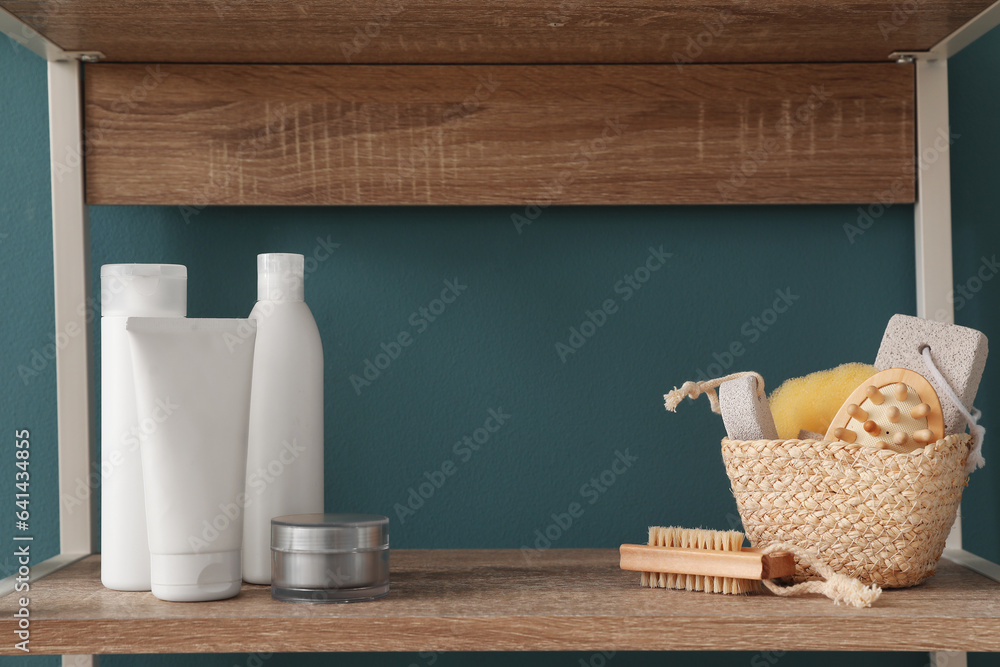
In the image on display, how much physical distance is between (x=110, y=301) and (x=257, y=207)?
22 cm

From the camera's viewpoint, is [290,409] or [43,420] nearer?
[290,409]

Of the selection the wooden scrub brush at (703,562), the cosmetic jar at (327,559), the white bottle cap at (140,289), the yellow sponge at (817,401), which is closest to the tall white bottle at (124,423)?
the white bottle cap at (140,289)

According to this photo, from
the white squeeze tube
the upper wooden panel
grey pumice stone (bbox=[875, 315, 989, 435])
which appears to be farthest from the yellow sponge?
the white squeeze tube

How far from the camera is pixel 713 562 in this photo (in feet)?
1.81

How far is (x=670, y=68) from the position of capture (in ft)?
2.48

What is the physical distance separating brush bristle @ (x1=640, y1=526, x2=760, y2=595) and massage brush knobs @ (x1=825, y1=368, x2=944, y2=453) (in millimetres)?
95

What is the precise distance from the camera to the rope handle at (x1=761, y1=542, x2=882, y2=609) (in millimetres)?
515

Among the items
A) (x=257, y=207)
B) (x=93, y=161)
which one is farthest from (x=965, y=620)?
(x=93, y=161)

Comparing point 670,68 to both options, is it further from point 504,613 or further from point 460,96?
point 504,613

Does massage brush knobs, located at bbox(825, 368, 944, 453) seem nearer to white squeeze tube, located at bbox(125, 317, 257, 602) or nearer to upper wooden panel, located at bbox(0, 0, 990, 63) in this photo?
upper wooden panel, located at bbox(0, 0, 990, 63)

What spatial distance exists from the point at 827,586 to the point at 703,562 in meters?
0.07

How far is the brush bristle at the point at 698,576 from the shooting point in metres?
0.56

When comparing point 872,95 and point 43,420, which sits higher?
point 872,95

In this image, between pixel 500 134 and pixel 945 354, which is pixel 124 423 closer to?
pixel 500 134
